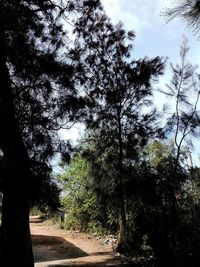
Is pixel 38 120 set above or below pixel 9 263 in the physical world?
above

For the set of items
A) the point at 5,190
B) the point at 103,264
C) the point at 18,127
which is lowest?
the point at 103,264

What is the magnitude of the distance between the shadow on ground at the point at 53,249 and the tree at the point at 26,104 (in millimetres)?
5131

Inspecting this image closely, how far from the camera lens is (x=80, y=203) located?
1964cm

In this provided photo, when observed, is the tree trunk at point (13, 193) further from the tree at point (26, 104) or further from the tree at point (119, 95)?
the tree at point (119, 95)

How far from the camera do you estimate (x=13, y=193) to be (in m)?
7.64

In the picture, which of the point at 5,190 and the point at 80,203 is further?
the point at 80,203

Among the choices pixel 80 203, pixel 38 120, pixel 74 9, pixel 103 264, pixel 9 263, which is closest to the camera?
pixel 9 263

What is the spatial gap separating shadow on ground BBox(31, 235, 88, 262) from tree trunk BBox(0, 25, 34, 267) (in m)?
5.04

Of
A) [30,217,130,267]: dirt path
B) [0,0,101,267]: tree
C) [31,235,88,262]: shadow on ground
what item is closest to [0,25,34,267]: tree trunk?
[0,0,101,267]: tree

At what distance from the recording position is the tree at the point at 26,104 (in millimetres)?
7316

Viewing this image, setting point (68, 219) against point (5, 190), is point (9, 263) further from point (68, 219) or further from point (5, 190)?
point (68, 219)

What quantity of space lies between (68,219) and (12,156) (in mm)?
14037

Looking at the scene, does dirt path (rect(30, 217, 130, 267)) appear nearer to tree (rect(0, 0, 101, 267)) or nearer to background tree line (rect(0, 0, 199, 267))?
background tree line (rect(0, 0, 199, 267))

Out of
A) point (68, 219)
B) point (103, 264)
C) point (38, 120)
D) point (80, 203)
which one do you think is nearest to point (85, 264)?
point (103, 264)
